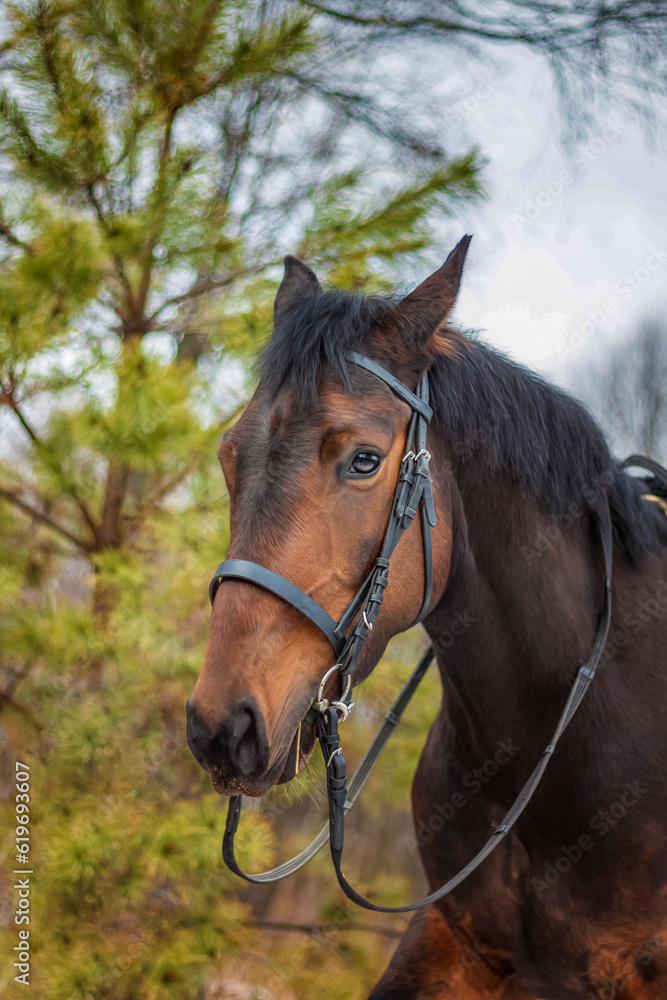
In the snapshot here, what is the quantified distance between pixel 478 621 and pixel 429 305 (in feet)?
2.69

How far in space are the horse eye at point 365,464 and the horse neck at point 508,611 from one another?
30cm

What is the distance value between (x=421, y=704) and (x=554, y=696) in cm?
239

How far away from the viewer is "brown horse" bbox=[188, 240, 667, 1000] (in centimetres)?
147

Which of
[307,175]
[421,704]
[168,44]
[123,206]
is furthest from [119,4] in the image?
[421,704]

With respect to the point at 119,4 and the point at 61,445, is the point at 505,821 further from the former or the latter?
the point at 119,4

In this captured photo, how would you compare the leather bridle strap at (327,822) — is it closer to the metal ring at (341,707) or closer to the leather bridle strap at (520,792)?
the leather bridle strap at (520,792)

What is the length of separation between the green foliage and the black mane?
1.35 m

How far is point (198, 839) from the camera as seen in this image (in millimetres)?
3006

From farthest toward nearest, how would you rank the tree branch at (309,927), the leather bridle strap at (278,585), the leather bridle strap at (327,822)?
the tree branch at (309,927) < the leather bridle strap at (327,822) < the leather bridle strap at (278,585)

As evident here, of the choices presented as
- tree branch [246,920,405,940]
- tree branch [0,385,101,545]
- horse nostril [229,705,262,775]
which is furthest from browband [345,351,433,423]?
tree branch [246,920,405,940]

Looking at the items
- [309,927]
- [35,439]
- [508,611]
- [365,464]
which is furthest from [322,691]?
[309,927]

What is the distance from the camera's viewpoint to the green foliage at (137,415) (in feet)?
10.0

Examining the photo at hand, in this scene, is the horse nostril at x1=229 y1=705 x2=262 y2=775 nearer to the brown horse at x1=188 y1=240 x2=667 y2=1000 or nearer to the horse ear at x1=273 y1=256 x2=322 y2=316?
the brown horse at x1=188 y1=240 x2=667 y2=1000

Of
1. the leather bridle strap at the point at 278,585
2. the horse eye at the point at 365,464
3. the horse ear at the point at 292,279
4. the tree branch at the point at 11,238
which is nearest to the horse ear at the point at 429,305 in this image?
the horse eye at the point at 365,464
